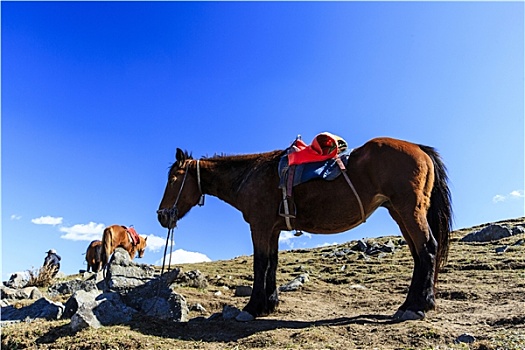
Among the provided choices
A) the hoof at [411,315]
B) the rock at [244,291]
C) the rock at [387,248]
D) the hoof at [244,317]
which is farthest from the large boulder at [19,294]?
the rock at [387,248]

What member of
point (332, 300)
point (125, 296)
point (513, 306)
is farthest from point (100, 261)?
point (513, 306)

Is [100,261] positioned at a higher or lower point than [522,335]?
higher

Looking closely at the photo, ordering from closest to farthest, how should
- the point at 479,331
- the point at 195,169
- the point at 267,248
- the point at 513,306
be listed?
the point at 479,331
the point at 513,306
the point at 267,248
the point at 195,169

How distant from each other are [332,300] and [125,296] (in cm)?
378

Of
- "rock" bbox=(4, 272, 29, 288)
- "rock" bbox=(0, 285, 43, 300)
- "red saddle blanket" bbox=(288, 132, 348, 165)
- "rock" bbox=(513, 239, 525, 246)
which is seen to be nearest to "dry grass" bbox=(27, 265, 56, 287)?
"rock" bbox=(4, 272, 29, 288)

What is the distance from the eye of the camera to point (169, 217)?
23.7 ft

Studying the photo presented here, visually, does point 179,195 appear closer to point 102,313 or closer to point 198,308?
point 198,308

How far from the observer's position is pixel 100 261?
15.8 metres

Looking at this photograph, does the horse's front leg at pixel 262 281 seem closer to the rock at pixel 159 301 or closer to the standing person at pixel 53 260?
the rock at pixel 159 301

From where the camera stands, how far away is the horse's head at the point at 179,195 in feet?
23.9

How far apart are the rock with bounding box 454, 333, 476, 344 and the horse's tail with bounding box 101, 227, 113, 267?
13742 mm

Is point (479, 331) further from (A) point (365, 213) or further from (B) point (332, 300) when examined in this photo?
(B) point (332, 300)

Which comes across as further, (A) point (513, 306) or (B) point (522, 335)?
(A) point (513, 306)

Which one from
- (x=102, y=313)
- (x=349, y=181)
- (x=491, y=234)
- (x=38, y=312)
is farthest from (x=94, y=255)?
(x=491, y=234)
